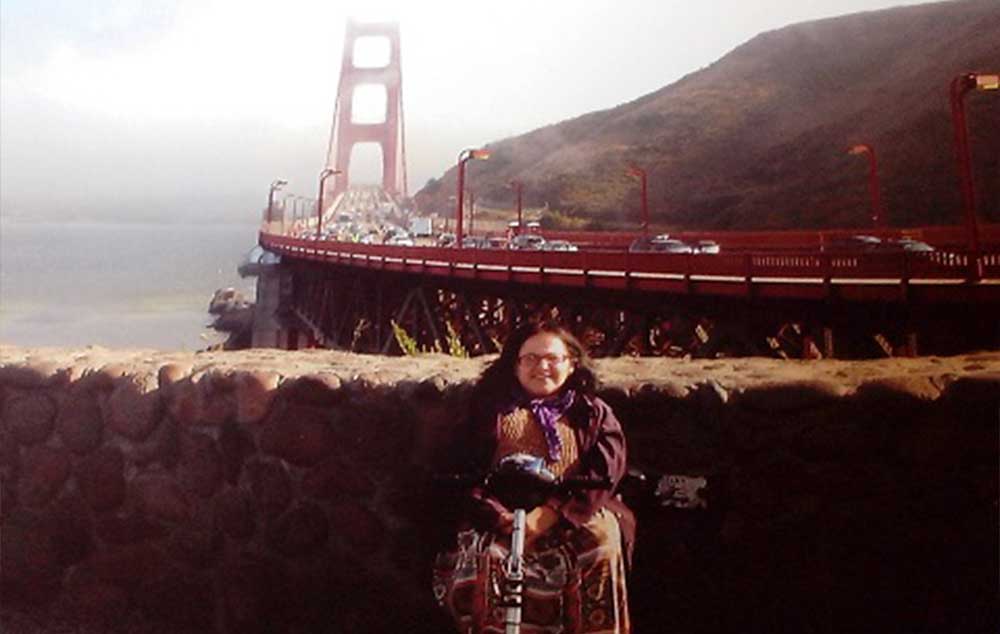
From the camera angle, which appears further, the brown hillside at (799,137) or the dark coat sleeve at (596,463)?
the brown hillside at (799,137)

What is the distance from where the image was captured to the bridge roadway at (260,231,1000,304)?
897 cm

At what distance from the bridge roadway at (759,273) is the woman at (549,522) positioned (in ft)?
27.5

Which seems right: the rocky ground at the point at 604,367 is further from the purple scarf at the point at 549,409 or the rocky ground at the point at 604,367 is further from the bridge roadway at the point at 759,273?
the bridge roadway at the point at 759,273

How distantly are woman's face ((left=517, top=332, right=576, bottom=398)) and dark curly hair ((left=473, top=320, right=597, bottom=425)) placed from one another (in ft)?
0.08

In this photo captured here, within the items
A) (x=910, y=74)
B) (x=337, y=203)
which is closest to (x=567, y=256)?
(x=910, y=74)

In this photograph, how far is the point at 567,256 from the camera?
515 inches

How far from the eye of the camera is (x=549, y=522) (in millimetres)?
2393

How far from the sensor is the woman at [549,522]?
2383mm

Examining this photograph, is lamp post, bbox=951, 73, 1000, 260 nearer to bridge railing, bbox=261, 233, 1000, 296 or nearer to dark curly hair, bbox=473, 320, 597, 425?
bridge railing, bbox=261, 233, 1000, 296

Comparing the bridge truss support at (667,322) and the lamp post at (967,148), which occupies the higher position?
the lamp post at (967,148)

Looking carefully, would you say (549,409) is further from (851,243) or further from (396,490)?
(851,243)

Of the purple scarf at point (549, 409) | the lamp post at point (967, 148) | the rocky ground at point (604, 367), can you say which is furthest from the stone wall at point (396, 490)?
the lamp post at point (967, 148)

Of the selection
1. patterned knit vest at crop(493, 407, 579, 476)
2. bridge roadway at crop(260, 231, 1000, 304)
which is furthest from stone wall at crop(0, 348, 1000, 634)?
bridge roadway at crop(260, 231, 1000, 304)

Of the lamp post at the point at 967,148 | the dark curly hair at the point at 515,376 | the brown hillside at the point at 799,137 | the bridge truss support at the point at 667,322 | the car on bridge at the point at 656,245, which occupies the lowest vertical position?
the dark curly hair at the point at 515,376
